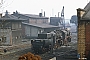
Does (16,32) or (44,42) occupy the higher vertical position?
Answer: (16,32)

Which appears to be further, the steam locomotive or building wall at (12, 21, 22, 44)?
building wall at (12, 21, 22, 44)

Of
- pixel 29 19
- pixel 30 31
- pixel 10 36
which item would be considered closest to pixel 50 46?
pixel 10 36

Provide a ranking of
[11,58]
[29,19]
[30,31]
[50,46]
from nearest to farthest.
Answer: [11,58] → [50,46] → [30,31] → [29,19]

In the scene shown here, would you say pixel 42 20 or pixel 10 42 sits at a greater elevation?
pixel 42 20

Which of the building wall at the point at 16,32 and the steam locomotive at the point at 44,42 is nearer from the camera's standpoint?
the steam locomotive at the point at 44,42

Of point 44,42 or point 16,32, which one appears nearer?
point 44,42

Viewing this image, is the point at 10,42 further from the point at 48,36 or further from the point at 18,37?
the point at 48,36

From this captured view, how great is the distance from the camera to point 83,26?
20.1 m

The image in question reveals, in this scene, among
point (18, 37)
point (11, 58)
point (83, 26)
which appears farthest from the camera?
point (18, 37)

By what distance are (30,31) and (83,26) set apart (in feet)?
130

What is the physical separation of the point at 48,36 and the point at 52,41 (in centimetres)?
113

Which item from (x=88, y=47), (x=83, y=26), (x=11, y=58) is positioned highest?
(x=83, y=26)

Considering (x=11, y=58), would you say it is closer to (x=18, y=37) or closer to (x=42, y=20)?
(x=18, y=37)

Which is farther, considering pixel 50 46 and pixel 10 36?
pixel 10 36
